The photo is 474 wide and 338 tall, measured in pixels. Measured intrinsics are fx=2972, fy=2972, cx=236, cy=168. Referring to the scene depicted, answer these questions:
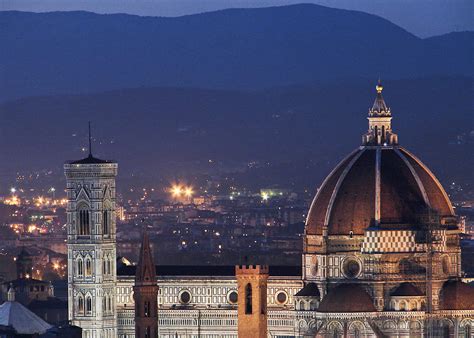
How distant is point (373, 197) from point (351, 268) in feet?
10.1

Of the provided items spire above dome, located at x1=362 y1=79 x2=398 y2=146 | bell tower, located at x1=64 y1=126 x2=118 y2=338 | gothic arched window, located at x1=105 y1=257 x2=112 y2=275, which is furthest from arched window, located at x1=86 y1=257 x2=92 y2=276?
spire above dome, located at x1=362 y1=79 x2=398 y2=146

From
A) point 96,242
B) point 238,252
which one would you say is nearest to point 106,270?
point 96,242

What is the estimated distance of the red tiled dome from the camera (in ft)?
403

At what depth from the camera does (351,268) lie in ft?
404

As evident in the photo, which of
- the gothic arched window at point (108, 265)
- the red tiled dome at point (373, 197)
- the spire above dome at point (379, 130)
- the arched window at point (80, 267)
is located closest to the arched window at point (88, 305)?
the arched window at point (80, 267)

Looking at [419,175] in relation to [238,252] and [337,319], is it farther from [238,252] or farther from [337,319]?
[238,252]

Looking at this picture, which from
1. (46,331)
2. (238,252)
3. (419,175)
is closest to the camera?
(46,331)

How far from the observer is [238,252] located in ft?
603

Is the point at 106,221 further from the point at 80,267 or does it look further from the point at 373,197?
the point at 373,197

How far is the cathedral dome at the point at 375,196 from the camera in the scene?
123 meters

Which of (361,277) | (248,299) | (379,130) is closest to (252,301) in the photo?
(248,299)

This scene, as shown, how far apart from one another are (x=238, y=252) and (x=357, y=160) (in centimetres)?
5971

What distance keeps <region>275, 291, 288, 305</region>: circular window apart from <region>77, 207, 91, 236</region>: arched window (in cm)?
970

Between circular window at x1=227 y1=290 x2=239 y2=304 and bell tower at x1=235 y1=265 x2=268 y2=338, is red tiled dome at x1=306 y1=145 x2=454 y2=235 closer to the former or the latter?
circular window at x1=227 y1=290 x2=239 y2=304
